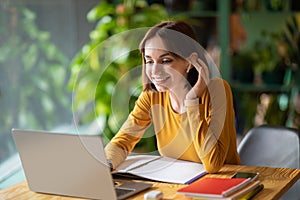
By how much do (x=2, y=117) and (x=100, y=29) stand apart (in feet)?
3.46

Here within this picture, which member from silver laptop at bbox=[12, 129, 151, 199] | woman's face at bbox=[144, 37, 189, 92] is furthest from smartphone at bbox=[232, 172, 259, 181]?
woman's face at bbox=[144, 37, 189, 92]

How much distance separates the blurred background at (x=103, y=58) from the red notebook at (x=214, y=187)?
1.61 m

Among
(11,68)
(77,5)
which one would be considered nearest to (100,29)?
(77,5)

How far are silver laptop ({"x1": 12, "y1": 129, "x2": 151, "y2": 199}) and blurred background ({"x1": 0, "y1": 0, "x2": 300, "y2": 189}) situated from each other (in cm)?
145

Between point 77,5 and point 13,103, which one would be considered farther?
point 77,5

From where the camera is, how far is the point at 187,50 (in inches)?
103

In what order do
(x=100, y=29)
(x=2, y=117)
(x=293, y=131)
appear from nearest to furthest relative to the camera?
(x=293, y=131) < (x=2, y=117) < (x=100, y=29)

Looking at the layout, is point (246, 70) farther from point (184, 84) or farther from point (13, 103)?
point (184, 84)

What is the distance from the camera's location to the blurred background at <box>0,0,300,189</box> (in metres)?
3.92

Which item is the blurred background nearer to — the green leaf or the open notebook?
the green leaf

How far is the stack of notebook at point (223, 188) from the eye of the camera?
6.91 feet

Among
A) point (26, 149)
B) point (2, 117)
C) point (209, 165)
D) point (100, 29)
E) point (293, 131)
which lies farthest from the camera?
point (100, 29)

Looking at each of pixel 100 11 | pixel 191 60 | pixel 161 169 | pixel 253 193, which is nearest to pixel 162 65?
pixel 191 60

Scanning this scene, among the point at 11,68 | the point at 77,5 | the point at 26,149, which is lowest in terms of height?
the point at 26,149
